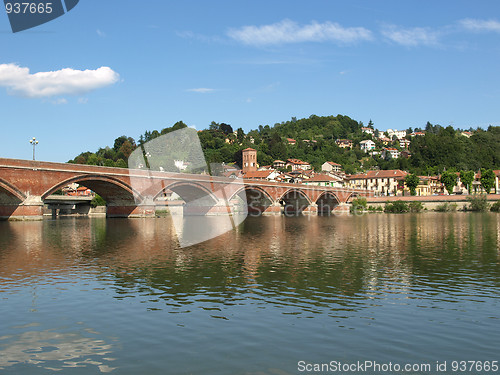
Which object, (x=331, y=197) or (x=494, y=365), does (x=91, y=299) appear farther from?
(x=331, y=197)

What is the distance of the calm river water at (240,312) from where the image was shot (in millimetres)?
9266

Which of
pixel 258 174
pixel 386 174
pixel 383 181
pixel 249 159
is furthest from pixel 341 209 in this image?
→ pixel 249 159

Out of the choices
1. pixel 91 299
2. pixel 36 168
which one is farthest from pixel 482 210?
pixel 91 299

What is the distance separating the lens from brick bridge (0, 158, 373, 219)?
49.8 meters

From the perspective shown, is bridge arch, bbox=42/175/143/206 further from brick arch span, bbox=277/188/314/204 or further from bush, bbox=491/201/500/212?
bush, bbox=491/201/500/212

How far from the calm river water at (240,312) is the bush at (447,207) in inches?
3497

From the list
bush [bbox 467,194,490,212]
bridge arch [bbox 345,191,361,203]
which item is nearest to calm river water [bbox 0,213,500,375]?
bush [bbox 467,194,490,212]

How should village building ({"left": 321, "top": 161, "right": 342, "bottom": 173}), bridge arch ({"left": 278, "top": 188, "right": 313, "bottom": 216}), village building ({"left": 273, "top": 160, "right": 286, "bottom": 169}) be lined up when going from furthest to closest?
village building ({"left": 273, "top": 160, "right": 286, "bottom": 169})
village building ({"left": 321, "top": 161, "right": 342, "bottom": 173})
bridge arch ({"left": 278, "top": 188, "right": 313, "bottom": 216})

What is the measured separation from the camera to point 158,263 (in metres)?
21.3

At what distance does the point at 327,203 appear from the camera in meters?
114

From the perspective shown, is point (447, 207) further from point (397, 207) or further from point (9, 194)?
point (9, 194)

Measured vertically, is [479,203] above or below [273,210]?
above

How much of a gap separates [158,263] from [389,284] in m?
10.5

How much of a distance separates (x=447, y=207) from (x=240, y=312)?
105m
